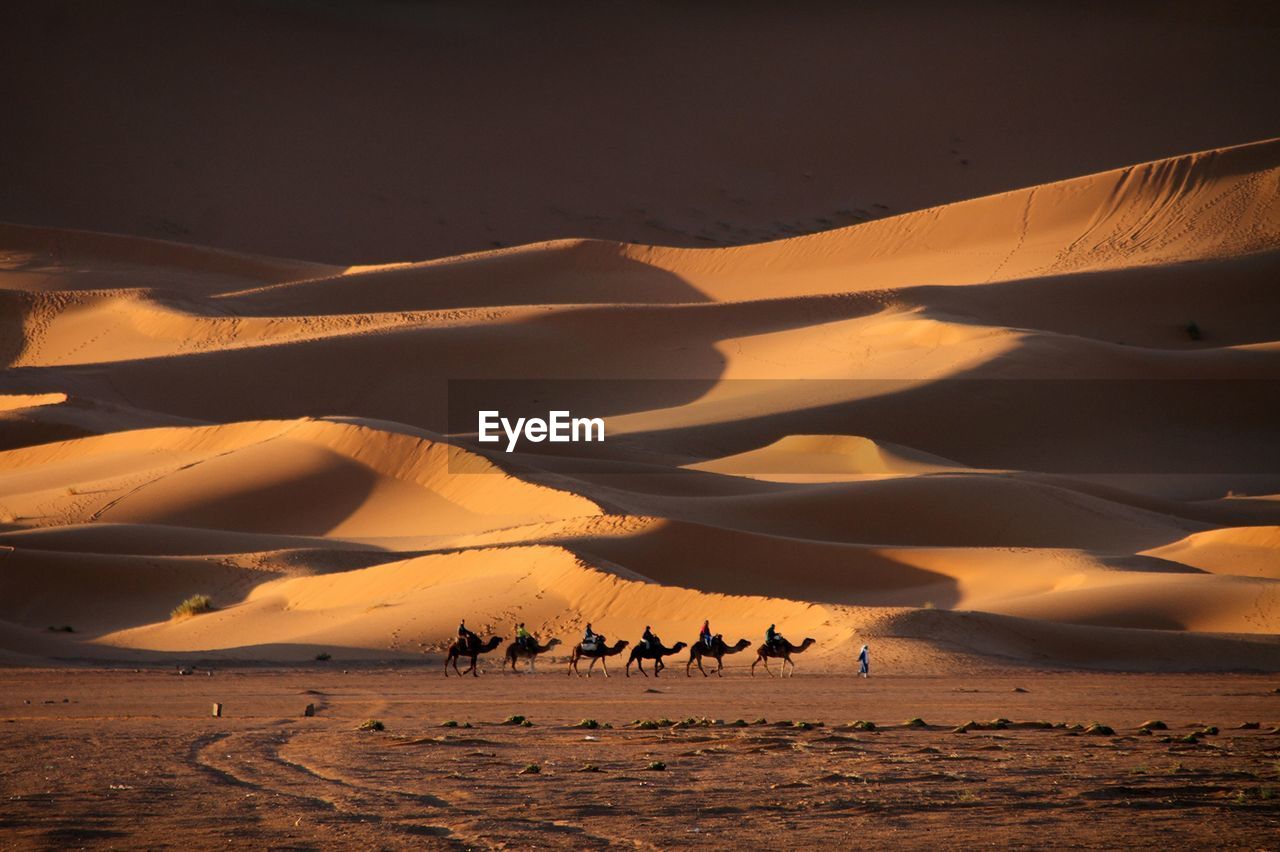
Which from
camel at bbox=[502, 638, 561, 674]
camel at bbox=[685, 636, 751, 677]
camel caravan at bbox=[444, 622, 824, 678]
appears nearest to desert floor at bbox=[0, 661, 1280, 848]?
camel caravan at bbox=[444, 622, 824, 678]

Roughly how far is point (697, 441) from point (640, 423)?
2.92 m

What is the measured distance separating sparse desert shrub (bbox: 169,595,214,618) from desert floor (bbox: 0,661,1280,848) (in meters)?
8.28

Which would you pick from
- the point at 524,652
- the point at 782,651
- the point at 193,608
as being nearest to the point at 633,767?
the point at 782,651

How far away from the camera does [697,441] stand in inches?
1793

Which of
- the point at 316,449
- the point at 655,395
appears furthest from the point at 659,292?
the point at 316,449

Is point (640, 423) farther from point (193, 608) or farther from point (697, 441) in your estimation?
point (193, 608)

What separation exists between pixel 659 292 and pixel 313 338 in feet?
51.8

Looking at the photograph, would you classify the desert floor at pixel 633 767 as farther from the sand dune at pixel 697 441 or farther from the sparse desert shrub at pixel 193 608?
the sparse desert shrub at pixel 193 608

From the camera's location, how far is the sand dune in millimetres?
26016

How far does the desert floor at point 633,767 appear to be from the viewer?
9508 millimetres

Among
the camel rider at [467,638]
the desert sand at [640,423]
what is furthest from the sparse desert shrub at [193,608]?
the camel rider at [467,638]

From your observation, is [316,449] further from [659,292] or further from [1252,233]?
[1252,233]

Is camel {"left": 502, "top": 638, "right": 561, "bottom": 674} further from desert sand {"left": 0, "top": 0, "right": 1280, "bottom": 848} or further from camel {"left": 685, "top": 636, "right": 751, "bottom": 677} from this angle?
camel {"left": 685, "top": 636, "right": 751, "bottom": 677}

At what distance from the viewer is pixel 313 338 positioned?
180 feet
